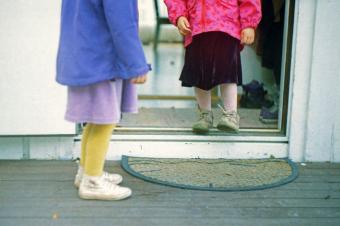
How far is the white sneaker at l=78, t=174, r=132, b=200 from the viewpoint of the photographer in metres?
2.18

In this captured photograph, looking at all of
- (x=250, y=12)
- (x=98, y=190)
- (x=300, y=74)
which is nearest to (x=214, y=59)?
(x=250, y=12)

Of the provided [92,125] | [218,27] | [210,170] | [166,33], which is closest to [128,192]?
[92,125]

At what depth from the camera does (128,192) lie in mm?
2225

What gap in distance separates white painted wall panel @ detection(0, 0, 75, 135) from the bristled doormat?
458mm

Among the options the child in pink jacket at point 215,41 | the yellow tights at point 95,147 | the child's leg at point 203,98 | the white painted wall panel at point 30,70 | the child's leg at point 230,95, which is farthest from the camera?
the child's leg at point 203,98

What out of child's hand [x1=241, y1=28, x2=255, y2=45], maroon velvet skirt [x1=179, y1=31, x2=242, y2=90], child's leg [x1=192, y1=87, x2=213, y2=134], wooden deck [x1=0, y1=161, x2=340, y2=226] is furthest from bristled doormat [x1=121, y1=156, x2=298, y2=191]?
child's hand [x1=241, y1=28, x2=255, y2=45]

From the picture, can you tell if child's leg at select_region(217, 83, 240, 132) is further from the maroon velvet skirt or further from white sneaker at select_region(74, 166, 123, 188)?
white sneaker at select_region(74, 166, 123, 188)

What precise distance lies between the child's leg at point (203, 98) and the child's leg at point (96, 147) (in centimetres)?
82

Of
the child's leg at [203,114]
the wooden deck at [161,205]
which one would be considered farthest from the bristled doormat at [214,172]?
the child's leg at [203,114]

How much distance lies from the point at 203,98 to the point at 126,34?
41.4 inches

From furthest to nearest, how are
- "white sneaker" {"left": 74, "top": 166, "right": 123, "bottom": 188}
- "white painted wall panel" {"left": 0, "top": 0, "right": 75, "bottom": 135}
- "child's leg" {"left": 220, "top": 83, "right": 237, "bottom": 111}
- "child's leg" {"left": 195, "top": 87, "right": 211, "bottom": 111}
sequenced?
"child's leg" {"left": 195, "top": 87, "right": 211, "bottom": 111} < "child's leg" {"left": 220, "top": 83, "right": 237, "bottom": 111} < "white painted wall panel" {"left": 0, "top": 0, "right": 75, "bottom": 135} < "white sneaker" {"left": 74, "top": 166, "right": 123, "bottom": 188}

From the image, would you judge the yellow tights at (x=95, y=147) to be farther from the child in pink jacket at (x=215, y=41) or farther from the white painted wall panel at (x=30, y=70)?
the child in pink jacket at (x=215, y=41)

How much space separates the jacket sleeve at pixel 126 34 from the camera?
1.89 meters

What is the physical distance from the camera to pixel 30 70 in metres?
2.58
